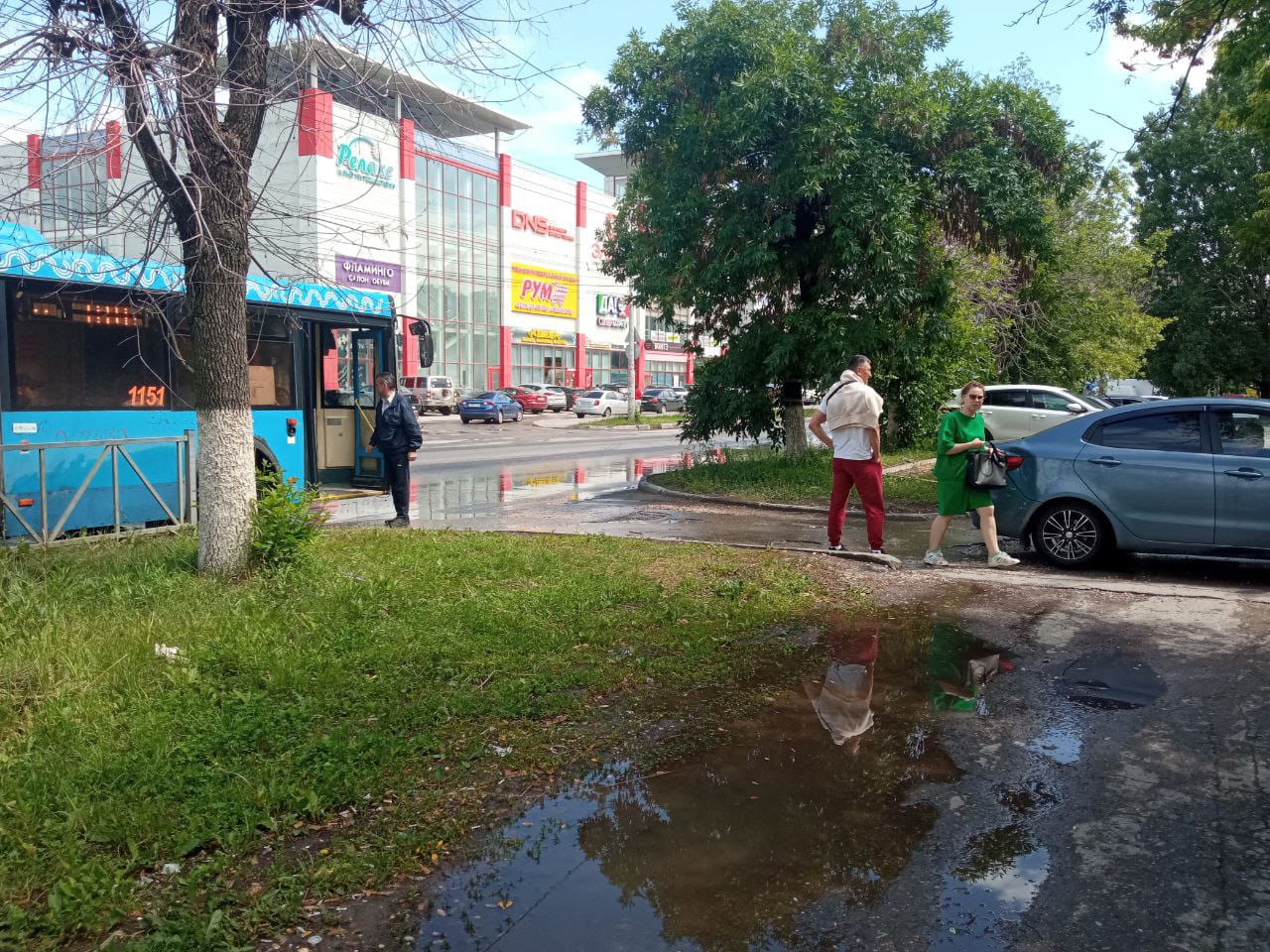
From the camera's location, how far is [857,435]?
363 inches

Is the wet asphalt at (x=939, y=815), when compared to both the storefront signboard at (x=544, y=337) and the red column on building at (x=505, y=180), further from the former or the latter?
the storefront signboard at (x=544, y=337)

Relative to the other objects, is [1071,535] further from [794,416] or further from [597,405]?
[597,405]

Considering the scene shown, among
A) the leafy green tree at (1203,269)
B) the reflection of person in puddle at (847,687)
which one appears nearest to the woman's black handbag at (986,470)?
the reflection of person in puddle at (847,687)

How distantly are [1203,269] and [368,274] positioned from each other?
119ft

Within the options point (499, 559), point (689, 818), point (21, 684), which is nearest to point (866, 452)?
point (499, 559)

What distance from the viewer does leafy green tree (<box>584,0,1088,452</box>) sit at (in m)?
14.2

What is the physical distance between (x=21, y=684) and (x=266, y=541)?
2355mm

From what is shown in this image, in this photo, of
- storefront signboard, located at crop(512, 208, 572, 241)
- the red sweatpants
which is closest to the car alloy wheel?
the red sweatpants

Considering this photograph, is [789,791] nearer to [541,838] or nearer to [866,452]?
[541,838]

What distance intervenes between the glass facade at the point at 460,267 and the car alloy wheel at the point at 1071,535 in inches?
1747

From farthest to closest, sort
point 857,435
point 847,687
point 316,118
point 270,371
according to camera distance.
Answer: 1. point 270,371
2. point 857,435
3. point 316,118
4. point 847,687

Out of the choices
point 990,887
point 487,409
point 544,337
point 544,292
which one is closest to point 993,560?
point 990,887

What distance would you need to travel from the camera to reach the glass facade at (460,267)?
2045 inches

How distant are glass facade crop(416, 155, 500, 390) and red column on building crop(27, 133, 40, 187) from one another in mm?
44422
